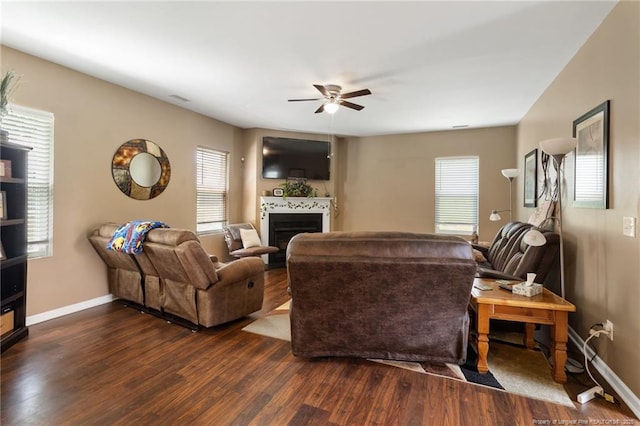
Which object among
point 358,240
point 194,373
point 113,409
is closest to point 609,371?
point 358,240

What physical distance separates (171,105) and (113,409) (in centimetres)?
408

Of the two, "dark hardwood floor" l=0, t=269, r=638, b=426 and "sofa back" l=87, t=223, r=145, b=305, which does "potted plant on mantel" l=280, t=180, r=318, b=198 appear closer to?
"sofa back" l=87, t=223, r=145, b=305

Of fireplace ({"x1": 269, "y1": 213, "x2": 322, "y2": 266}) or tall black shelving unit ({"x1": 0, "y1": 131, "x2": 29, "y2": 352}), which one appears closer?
tall black shelving unit ({"x1": 0, "y1": 131, "x2": 29, "y2": 352})

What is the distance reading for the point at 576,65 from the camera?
115 inches

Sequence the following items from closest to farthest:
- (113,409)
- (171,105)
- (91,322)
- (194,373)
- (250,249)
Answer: (113,409) → (194,373) → (91,322) → (171,105) → (250,249)

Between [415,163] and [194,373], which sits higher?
[415,163]

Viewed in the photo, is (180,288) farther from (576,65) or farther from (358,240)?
(576,65)

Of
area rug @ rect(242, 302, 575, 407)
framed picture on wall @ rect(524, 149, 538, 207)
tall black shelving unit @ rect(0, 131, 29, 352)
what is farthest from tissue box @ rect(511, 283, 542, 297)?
tall black shelving unit @ rect(0, 131, 29, 352)

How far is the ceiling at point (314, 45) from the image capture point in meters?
2.33

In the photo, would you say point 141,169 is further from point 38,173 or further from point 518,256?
point 518,256

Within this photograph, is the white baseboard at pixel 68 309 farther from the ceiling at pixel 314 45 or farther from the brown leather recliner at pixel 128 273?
the ceiling at pixel 314 45

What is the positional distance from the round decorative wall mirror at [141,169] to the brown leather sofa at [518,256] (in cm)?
425

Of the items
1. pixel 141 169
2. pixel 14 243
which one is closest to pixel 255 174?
pixel 141 169

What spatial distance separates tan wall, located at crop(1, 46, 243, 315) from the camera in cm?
320
